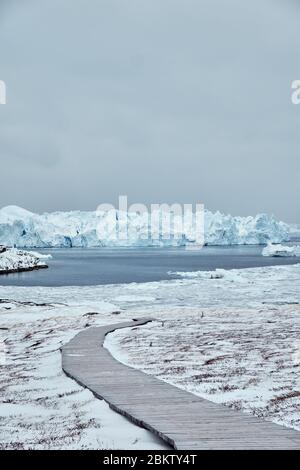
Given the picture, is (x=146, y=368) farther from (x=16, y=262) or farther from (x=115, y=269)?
(x=115, y=269)

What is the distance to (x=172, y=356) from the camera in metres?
11.3

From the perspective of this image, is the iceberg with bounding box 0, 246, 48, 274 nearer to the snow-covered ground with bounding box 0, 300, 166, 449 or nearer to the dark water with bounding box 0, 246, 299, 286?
the dark water with bounding box 0, 246, 299, 286

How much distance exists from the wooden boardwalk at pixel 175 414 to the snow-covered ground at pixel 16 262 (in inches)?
2679

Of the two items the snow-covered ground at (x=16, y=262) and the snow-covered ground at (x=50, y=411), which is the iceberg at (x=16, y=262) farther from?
the snow-covered ground at (x=50, y=411)

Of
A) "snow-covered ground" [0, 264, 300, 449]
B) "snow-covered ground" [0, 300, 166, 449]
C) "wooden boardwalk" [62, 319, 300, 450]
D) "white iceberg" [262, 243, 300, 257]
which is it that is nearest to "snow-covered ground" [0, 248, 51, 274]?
"white iceberg" [262, 243, 300, 257]

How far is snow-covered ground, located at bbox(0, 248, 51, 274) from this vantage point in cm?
7538

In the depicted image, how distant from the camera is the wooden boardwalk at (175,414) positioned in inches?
212

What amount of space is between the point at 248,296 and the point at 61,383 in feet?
94.1

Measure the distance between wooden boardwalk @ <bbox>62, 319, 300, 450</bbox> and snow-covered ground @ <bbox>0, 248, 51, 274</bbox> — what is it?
68.0 m

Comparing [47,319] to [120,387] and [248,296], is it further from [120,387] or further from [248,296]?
[248,296]

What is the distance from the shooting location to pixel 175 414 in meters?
6.40

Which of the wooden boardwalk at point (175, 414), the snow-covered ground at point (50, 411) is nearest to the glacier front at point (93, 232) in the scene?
the snow-covered ground at point (50, 411)

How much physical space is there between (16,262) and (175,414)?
74149 mm
